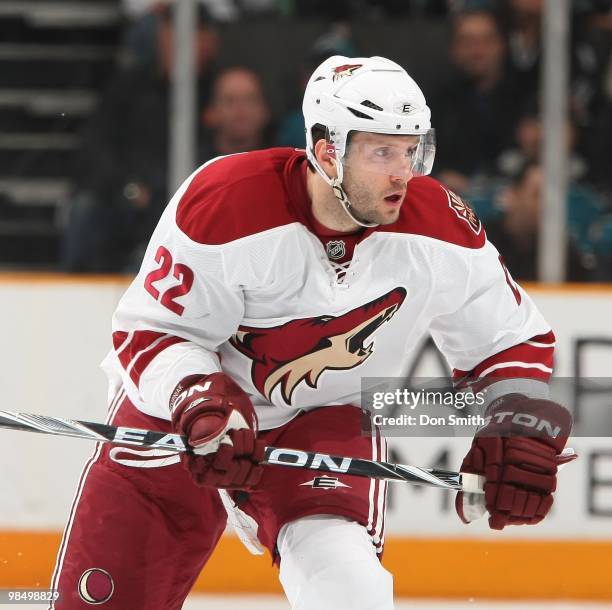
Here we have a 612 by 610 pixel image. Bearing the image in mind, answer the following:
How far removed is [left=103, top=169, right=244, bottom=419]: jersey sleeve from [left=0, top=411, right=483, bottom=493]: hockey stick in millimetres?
75

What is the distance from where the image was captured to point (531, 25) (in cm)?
415

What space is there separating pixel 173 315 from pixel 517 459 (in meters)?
0.68

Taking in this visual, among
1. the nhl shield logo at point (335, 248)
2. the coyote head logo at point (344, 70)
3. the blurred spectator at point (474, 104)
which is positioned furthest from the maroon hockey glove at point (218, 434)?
the blurred spectator at point (474, 104)

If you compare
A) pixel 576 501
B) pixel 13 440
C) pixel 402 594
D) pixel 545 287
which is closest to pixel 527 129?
pixel 545 287

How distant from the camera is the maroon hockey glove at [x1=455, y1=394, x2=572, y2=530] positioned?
2506mm

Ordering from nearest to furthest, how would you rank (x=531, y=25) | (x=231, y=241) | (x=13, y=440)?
1. (x=231, y=241)
2. (x=13, y=440)
3. (x=531, y=25)

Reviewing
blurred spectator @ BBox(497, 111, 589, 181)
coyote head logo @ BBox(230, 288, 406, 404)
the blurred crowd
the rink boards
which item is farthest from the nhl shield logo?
blurred spectator @ BBox(497, 111, 589, 181)

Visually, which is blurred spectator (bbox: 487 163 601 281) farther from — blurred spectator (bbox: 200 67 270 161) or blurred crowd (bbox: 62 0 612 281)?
blurred spectator (bbox: 200 67 270 161)

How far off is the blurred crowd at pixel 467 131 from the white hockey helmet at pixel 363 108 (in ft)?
4.96

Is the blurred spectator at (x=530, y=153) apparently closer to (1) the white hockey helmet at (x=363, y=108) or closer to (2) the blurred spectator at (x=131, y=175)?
(2) the blurred spectator at (x=131, y=175)

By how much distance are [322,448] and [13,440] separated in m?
1.48

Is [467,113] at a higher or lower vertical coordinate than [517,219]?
higher

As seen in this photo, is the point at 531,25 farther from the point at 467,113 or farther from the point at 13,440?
the point at 13,440

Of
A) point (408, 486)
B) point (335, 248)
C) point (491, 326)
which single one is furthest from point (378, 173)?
point (408, 486)
